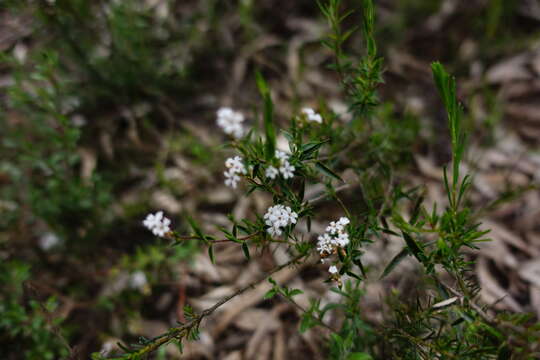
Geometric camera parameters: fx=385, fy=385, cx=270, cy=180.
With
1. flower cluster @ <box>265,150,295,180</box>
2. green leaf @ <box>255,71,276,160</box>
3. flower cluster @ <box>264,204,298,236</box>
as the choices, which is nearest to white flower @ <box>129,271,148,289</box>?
flower cluster @ <box>264,204,298,236</box>

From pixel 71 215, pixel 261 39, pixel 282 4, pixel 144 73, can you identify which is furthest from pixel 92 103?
pixel 282 4

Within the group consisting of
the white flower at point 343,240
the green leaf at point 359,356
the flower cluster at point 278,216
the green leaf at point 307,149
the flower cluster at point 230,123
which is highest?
the flower cluster at point 230,123

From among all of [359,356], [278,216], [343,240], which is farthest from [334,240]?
[359,356]

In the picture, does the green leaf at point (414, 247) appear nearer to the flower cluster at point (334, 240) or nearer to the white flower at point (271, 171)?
the flower cluster at point (334, 240)

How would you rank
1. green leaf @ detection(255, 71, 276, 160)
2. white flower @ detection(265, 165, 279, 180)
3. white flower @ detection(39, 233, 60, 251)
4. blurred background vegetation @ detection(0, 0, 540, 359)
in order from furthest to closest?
1. white flower @ detection(39, 233, 60, 251)
2. blurred background vegetation @ detection(0, 0, 540, 359)
3. white flower @ detection(265, 165, 279, 180)
4. green leaf @ detection(255, 71, 276, 160)

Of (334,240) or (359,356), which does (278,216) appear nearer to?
(334,240)

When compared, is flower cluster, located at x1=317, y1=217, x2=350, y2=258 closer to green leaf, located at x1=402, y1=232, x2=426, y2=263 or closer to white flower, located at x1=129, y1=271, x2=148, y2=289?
green leaf, located at x1=402, y1=232, x2=426, y2=263

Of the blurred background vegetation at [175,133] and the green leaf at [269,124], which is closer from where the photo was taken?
the green leaf at [269,124]

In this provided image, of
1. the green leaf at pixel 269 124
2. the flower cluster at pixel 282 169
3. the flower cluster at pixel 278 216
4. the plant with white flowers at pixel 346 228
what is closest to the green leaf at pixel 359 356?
the plant with white flowers at pixel 346 228

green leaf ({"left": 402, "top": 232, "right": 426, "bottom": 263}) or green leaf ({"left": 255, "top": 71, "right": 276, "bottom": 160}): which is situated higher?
green leaf ({"left": 255, "top": 71, "right": 276, "bottom": 160})
